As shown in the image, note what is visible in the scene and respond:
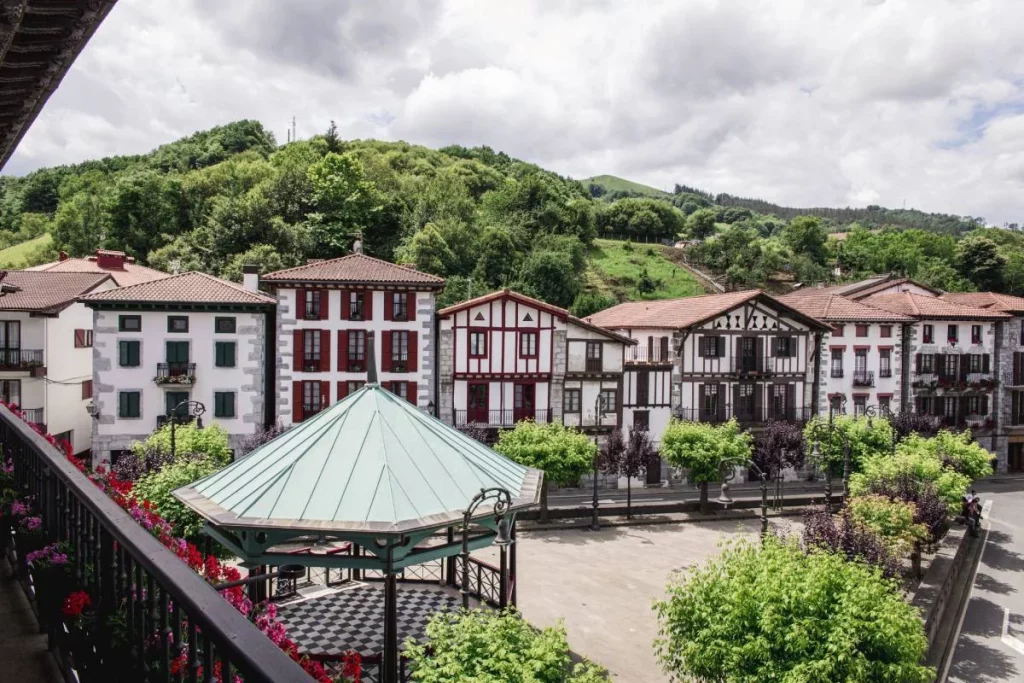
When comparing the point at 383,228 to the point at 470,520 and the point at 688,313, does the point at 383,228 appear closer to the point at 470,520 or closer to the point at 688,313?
the point at 688,313

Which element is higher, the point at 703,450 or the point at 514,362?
the point at 514,362

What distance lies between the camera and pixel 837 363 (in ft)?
142

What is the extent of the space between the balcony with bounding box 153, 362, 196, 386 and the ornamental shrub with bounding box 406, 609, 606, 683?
27805 mm

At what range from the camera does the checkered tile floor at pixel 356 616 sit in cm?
1514

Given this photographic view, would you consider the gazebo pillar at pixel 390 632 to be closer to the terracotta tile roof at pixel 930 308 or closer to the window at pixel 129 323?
the window at pixel 129 323

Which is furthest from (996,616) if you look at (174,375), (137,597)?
(174,375)

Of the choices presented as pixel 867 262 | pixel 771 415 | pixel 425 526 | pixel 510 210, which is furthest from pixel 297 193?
pixel 867 262

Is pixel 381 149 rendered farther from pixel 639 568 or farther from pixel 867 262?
pixel 639 568

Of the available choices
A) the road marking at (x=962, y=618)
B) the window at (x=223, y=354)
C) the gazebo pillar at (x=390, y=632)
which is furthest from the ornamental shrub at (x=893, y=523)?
the window at (x=223, y=354)

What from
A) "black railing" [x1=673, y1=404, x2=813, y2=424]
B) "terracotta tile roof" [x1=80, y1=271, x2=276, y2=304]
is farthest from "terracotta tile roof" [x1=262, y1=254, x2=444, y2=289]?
"black railing" [x1=673, y1=404, x2=813, y2=424]

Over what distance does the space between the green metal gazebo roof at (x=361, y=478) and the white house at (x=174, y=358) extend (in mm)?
21302

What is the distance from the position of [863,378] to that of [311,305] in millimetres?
34809

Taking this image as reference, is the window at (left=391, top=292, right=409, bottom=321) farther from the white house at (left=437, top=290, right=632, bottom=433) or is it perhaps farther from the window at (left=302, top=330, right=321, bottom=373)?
the window at (left=302, top=330, right=321, bottom=373)

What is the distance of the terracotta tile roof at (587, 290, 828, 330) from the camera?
3934 centimetres
